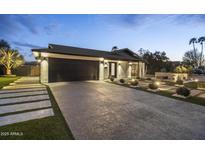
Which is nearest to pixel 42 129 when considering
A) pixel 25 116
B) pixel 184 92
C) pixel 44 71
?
pixel 25 116

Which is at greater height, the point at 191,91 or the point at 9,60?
the point at 9,60

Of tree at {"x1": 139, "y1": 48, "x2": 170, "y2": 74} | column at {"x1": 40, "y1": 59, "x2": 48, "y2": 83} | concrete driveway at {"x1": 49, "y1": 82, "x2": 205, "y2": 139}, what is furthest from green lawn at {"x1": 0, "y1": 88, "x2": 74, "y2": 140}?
tree at {"x1": 139, "y1": 48, "x2": 170, "y2": 74}

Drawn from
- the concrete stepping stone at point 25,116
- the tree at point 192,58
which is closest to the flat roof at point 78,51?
the concrete stepping stone at point 25,116

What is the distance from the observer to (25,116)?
3.34 metres

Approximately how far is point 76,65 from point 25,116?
8.59m

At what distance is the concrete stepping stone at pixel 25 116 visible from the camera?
3.01m

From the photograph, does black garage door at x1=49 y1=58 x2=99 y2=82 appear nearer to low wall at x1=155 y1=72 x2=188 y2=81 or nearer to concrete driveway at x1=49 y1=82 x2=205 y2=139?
concrete driveway at x1=49 y1=82 x2=205 y2=139

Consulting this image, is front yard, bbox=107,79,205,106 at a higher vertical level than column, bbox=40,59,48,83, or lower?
lower

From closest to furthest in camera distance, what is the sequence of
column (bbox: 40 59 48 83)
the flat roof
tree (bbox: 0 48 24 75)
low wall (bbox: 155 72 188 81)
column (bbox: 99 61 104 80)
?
column (bbox: 40 59 48 83) → the flat roof → column (bbox: 99 61 104 80) → low wall (bbox: 155 72 188 81) → tree (bbox: 0 48 24 75)

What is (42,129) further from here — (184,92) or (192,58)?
(192,58)

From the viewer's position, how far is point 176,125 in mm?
2990

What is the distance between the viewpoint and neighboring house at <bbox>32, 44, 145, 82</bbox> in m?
9.91
